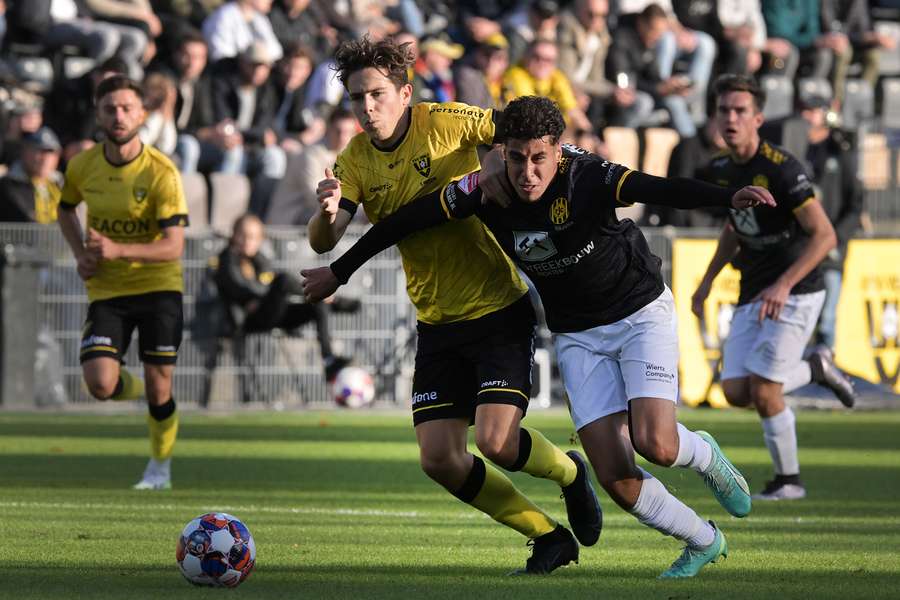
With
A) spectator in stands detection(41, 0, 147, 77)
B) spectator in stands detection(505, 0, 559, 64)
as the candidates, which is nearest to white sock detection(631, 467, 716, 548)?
spectator in stands detection(41, 0, 147, 77)

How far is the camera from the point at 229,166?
2045 cm

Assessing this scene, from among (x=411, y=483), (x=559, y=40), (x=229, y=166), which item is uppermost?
(x=559, y=40)

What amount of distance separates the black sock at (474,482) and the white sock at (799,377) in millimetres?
4771

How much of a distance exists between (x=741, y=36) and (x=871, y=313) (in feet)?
23.5

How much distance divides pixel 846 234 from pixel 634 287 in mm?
11796

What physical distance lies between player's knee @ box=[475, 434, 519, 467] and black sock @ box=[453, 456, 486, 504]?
0.14 metres

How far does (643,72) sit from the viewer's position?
79.9ft

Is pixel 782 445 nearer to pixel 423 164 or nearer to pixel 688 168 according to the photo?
pixel 423 164

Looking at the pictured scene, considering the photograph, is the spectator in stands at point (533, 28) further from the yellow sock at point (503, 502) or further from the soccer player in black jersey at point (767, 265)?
the yellow sock at point (503, 502)

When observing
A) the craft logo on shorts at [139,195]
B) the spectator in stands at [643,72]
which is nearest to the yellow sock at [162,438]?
the craft logo on shorts at [139,195]

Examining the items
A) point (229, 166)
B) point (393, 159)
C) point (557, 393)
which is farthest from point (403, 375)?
point (393, 159)

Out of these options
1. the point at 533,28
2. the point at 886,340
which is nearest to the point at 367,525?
the point at 886,340

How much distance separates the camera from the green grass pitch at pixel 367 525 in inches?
277

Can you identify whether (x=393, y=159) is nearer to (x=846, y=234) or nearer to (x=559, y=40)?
(x=846, y=234)
